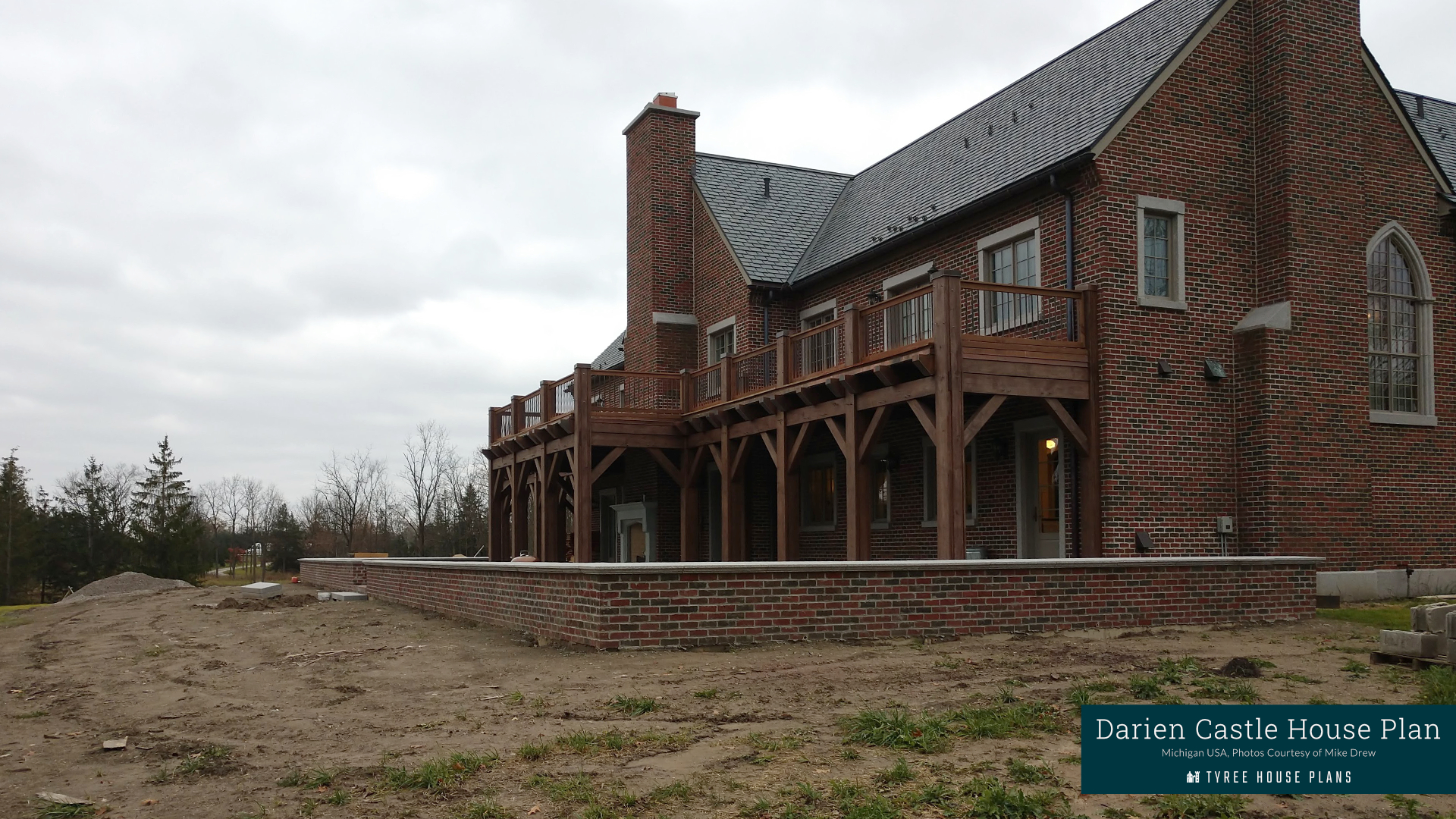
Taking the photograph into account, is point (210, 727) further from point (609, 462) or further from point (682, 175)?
point (682, 175)

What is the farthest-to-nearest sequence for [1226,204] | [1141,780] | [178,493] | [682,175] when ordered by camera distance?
[178,493]
[682,175]
[1226,204]
[1141,780]

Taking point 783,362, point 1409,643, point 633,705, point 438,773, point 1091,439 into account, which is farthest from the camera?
point 783,362

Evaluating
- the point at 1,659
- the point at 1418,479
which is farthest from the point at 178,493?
the point at 1418,479

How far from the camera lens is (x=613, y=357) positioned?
32.1 meters

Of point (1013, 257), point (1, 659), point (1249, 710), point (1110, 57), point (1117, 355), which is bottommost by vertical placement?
point (1, 659)

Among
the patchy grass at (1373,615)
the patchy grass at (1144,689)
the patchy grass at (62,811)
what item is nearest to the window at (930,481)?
the patchy grass at (1373,615)

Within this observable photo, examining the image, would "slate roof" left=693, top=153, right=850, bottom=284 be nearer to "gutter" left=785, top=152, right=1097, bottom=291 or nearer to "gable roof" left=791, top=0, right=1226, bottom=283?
"gable roof" left=791, top=0, right=1226, bottom=283

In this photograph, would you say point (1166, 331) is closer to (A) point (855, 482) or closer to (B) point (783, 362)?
(A) point (855, 482)

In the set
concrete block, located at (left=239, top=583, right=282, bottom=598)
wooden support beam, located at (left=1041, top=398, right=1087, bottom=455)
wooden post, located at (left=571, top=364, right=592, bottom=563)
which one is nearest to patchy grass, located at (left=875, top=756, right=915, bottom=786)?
wooden support beam, located at (left=1041, top=398, right=1087, bottom=455)

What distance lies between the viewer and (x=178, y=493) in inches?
2403

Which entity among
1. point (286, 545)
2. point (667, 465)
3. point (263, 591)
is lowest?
point (286, 545)

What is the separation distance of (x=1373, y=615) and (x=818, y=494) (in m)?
10.0

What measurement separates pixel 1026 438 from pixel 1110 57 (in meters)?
6.34

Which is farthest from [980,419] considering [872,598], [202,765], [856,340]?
[202,765]
